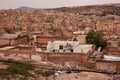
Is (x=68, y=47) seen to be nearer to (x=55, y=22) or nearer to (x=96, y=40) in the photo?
(x=96, y=40)

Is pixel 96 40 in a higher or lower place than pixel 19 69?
higher

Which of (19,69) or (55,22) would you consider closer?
(19,69)

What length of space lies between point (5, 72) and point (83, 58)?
19.2 ft

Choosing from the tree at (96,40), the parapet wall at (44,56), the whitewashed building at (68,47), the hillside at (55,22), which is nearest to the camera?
the parapet wall at (44,56)

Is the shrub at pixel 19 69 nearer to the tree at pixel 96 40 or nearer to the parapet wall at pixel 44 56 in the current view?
the parapet wall at pixel 44 56

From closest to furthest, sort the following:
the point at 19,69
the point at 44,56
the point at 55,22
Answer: the point at 19,69 → the point at 44,56 → the point at 55,22

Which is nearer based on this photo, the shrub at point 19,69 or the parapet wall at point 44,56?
the shrub at point 19,69

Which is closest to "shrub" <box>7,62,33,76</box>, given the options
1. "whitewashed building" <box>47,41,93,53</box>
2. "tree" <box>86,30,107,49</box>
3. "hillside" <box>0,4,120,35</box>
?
"whitewashed building" <box>47,41,93,53</box>

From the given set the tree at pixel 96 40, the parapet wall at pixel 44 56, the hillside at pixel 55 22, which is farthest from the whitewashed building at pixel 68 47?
the hillside at pixel 55 22

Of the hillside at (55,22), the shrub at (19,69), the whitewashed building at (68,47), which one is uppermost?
the hillside at (55,22)

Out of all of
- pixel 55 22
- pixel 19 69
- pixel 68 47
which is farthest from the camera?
pixel 55 22

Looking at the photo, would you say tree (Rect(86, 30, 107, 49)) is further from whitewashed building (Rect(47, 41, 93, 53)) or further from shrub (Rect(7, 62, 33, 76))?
shrub (Rect(7, 62, 33, 76))

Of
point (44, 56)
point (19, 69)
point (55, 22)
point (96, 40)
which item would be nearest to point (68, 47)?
point (44, 56)

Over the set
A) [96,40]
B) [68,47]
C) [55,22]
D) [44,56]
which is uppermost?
[55,22]
